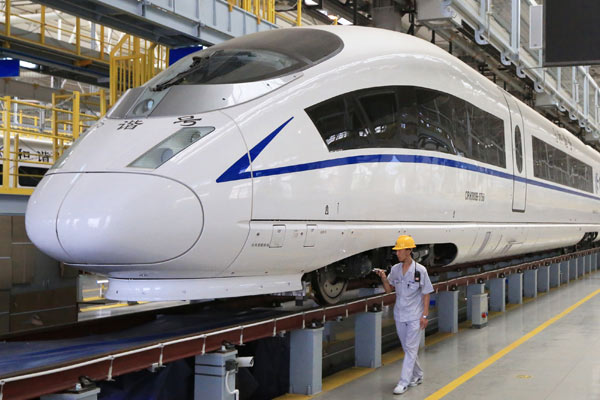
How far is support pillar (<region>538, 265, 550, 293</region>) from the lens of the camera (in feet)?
45.9

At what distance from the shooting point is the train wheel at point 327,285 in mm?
6258

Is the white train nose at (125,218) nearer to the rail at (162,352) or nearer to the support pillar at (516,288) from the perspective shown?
the rail at (162,352)

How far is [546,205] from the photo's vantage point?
1167cm

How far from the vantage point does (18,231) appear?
7.33 m

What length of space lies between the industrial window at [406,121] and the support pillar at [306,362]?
165 cm

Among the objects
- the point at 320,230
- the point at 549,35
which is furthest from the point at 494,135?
the point at 320,230

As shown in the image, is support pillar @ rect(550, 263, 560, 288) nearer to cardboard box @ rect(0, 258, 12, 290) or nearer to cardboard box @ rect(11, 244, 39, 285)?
cardboard box @ rect(11, 244, 39, 285)

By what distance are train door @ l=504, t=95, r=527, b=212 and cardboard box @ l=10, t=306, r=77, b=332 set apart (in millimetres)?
5958

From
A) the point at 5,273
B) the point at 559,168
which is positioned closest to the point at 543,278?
the point at 559,168

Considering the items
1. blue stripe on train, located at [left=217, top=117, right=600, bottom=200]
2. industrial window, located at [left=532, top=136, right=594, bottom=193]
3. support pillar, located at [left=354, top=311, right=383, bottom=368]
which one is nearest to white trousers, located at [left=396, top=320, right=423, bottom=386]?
support pillar, located at [left=354, top=311, right=383, bottom=368]

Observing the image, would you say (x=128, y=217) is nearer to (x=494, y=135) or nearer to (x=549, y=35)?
(x=549, y=35)

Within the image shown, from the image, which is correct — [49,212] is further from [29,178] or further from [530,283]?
[530,283]

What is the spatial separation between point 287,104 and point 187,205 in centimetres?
126

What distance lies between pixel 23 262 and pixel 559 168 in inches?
390
